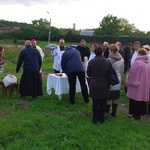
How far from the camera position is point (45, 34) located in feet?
212

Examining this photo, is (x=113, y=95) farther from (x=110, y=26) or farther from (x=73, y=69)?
(x=110, y=26)

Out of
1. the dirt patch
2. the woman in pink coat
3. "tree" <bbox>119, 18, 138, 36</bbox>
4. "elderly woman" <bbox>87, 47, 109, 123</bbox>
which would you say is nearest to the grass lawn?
the dirt patch

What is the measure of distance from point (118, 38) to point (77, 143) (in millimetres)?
53683

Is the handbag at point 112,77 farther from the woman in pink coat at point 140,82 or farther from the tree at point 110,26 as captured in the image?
the tree at point 110,26

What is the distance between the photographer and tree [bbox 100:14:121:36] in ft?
224

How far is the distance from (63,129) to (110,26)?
6571cm

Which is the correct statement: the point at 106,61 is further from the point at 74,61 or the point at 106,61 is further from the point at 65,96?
the point at 65,96

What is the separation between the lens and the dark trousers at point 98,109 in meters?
5.93

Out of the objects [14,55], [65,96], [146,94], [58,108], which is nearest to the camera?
[146,94]

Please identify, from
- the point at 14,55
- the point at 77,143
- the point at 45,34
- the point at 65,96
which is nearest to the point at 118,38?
the point at 45,34

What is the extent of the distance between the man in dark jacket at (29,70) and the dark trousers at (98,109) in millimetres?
2625

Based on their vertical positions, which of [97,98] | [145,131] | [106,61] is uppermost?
[106,61]

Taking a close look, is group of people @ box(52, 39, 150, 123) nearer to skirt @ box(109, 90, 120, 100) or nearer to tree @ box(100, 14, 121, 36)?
skirt @ box(109, 90, 120, 100)

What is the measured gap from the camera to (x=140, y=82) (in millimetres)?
6301
